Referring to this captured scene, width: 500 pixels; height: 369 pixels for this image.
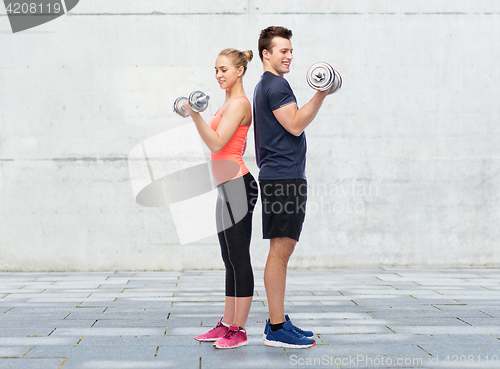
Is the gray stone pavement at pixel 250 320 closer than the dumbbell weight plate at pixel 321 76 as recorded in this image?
No

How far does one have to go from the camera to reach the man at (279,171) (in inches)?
101

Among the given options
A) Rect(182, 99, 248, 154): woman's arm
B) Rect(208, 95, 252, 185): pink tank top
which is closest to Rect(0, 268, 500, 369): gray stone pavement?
Rect(208, 95, 252, 185): pink tank top

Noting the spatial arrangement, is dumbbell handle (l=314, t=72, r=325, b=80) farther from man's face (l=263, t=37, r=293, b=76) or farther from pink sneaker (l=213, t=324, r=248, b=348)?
pink sneaker (l=213, t=324, r=248, b=348)

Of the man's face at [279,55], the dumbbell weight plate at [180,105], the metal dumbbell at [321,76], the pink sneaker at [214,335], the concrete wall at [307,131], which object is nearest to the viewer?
the metal dumbbell at [321,76]

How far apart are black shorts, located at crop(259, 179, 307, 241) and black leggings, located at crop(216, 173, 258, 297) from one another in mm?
110

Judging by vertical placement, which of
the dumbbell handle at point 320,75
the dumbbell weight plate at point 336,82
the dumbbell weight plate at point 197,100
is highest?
the dumbbell handle at point 320,75

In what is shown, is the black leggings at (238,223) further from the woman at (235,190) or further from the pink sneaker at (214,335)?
the pink sneaker at (214,335)

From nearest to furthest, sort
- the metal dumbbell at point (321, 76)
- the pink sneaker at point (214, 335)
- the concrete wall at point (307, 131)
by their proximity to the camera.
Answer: the metal dumbbell at point (321, 76) < the pink sneaker at point (214, 335) < the concrete wall at point (307, 131)

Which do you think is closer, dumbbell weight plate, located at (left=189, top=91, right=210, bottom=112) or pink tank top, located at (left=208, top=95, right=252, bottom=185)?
dumbbell weight plate, located at (left=189, top=91, right=210, bottom=112)

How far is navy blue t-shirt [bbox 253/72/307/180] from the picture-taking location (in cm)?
256

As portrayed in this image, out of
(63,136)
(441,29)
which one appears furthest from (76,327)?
(441,29)

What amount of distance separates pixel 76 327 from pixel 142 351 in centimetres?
75

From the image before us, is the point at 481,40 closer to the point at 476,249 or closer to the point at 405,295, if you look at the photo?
the point at 476,249

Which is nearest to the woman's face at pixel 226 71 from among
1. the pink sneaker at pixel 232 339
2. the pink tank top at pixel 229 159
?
the pink tank top at pixel 229 159
